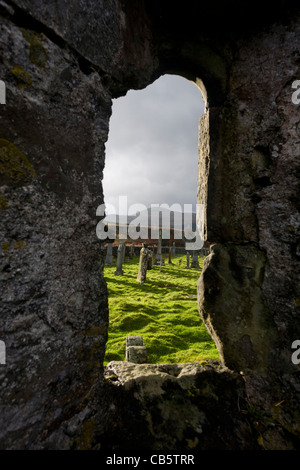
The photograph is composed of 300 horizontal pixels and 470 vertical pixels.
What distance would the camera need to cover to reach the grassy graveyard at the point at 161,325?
354cm

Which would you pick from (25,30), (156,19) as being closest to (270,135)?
(156,19)

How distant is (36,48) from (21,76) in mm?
188

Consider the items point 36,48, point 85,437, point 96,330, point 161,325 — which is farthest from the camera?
point 161,325

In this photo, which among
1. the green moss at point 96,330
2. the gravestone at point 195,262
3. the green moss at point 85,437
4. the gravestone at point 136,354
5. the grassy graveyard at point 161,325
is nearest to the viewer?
the green moss at point 85,437

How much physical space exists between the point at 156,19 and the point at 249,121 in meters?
1.10

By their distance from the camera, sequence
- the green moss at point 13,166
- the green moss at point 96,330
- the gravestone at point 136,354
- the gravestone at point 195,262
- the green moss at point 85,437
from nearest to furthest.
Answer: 1. the green moss at point 13,166
2. the green moss at point 85,437
3. the green moss at point 96,330
4. the gravestone at point 136,354
5. the gravestone at point 195,262

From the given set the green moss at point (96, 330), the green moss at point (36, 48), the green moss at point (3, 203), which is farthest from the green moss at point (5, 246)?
the green moss at point (36, 48)

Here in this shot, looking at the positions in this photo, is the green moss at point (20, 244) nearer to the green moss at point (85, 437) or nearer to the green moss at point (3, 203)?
the green moss at point (3, 203)

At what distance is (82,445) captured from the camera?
1.27 meters

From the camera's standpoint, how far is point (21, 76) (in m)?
1.07

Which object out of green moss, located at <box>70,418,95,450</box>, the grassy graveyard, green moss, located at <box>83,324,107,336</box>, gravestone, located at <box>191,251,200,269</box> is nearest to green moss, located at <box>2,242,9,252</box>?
green moss, located at <box>83,324,107,336</box>

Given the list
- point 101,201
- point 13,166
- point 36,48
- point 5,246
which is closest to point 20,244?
point 5,246

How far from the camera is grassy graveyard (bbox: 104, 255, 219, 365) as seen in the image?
3.54 metres

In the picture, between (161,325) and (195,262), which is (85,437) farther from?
(195,262)
